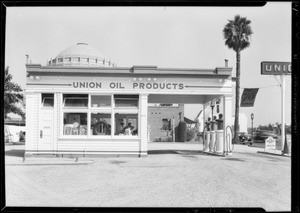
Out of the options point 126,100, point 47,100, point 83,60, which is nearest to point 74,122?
point 47,100

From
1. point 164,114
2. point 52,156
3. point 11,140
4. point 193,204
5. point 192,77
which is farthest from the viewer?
point 164,114

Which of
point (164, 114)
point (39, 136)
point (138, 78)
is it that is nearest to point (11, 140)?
point (39, 136)

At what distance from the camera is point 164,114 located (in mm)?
43250

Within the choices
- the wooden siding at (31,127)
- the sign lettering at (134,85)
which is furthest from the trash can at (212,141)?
the wooden siding at (31,127)

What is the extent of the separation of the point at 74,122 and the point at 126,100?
2260 millimetres

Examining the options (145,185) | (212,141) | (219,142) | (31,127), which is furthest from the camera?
(212,141)

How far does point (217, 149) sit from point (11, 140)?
55.0 ft

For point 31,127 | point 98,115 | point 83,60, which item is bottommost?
point 31,127

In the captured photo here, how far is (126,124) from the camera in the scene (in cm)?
1365

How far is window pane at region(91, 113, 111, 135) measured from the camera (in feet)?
44.0

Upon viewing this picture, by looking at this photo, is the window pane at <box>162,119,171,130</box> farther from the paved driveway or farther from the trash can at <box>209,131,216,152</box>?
the paved driveway

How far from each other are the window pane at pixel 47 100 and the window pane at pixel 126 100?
2.59 m

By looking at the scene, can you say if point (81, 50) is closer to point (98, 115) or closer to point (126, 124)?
point (98, 115)
